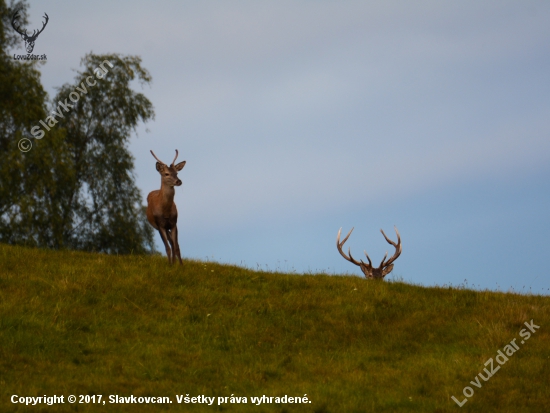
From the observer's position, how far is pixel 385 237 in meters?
21.3

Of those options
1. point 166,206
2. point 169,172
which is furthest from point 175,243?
point 169,172

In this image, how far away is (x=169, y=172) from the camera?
1518cm

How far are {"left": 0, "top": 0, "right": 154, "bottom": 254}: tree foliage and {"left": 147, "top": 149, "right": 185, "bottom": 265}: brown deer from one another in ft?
47.1

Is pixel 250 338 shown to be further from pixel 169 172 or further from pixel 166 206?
pixel 169 172

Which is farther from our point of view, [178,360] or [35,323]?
[35,323]

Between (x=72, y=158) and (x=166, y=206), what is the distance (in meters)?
18.2

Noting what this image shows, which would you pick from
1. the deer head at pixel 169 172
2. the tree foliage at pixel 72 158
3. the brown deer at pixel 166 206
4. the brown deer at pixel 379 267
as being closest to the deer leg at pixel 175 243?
the brown deer at pixel 166 206

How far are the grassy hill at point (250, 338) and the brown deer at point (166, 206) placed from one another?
758mm

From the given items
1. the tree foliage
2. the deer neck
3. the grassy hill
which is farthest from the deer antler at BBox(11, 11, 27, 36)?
the deer neck

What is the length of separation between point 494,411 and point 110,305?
7289 mm

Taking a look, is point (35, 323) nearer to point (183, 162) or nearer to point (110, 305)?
point (110, 305)

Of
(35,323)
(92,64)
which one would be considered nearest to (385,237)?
(35,323)

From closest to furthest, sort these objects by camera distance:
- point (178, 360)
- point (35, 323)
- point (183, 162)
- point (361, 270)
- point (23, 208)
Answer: point (178, 360), point (35, 323), point (183, 162), point (361, 270), point (23, 208)

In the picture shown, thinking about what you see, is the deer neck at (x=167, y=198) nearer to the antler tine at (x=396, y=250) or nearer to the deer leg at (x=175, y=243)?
the deer leg at (x=175, y=243)
